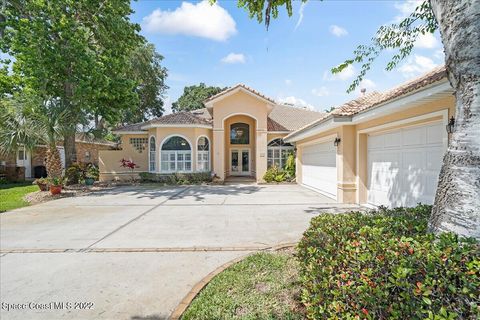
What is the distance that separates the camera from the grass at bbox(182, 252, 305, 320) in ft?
10.7

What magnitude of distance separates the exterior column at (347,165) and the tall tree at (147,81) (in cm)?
2380

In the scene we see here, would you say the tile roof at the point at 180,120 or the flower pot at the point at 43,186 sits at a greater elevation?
the tile roof at the point at 180,120

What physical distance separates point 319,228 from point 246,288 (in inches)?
54.7

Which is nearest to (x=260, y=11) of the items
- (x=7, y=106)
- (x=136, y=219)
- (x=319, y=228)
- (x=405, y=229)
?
(x=319, y=228)

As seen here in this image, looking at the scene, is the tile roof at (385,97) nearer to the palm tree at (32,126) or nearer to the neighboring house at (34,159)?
the palm tree at (32,126)

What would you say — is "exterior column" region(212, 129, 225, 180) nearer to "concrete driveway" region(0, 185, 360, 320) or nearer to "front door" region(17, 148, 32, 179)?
"concrete driveway" region(0, 185, 360, 320)

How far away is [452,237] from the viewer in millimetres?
2344

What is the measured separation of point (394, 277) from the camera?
218 cm

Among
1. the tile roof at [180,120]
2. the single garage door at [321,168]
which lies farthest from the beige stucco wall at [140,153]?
the single garage door at [321,168]

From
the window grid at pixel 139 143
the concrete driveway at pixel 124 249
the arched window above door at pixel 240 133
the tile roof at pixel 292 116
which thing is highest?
the tile roof at pixel 292 116

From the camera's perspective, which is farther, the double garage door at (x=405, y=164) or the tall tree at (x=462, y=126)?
the double garage door at (x=405, y=164)

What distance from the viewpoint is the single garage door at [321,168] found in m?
12.0

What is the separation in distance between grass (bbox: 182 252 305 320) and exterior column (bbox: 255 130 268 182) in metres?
15.6

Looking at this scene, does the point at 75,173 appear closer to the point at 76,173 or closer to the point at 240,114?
the point at 76,173
